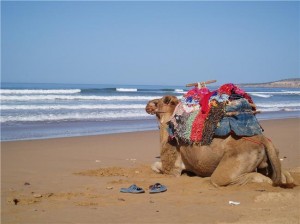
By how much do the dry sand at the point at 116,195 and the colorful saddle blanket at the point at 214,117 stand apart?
2.58 feet

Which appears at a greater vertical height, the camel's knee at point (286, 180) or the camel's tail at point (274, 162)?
the camel's tail at point (274, 162)

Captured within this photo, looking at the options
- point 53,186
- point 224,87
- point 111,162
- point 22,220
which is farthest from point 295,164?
point 22,220

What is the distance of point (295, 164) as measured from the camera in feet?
31.0

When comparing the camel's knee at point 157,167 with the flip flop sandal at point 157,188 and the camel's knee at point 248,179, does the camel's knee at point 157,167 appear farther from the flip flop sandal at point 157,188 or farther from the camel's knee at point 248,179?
the camel's knee at point 248,179

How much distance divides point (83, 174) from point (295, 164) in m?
4.42

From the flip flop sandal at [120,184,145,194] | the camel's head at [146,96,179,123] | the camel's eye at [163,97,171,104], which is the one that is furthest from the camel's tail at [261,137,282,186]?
the camel's eye at [163,97,171,104]

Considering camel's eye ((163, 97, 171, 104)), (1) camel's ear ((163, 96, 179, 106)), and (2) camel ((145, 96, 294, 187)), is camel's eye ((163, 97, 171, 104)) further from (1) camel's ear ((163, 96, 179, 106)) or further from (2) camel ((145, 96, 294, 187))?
(2) camel ((145, 96, 294, 187))

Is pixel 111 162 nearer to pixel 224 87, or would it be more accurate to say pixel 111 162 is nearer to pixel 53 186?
pixel 53 186

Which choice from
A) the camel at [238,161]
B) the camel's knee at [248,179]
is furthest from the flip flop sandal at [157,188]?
the camel's knee at [248,179]

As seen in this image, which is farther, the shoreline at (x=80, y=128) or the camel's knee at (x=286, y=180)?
the shoreline at (x=80, y=128)

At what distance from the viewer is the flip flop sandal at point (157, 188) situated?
22.0 feet

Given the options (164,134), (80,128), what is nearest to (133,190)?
(164,134)

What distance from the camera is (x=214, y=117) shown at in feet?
23.5

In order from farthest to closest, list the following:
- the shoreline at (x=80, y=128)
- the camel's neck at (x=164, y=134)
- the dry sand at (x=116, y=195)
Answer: the shoreline at (x=80, y=128)
the camel's neck at (x=164, y=134)
the dry sand at (x=116, y=195)
